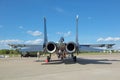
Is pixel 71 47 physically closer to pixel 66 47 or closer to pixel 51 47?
pixel 66 47


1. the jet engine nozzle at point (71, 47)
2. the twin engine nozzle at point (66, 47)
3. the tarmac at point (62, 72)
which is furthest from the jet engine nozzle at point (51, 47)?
the tarmac at point (62, 72)

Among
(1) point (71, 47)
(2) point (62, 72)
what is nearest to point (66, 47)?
(1) point (71, 47)

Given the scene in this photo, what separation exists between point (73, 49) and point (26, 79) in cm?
1097

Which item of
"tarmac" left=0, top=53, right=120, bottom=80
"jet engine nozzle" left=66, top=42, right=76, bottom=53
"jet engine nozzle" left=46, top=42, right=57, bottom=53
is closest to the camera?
"tarmac" left=0, top=53, right=120, bottom=80

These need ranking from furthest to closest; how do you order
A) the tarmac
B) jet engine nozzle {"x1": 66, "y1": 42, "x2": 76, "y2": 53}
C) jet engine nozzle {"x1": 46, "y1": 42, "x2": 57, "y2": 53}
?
jet engine nozzle {"x1": 46, "y1": 42, "x2": 57, "y2": 53} < jet engine nozzle {"x1": 66, "y1": 42, "x2": 76, "y2": 53} < the tarmac

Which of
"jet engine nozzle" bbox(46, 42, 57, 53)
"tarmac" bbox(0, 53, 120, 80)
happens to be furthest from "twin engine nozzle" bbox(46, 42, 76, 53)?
"tarmac" bbox(0, 53, 120, 80)

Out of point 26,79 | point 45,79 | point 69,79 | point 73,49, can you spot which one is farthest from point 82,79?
point 73,49

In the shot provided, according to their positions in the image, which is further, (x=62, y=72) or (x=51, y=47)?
(x=51, y=47)

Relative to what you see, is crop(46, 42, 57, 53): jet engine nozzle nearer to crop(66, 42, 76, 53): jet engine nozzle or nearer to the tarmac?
crop(66, 42, 76, 53): jet engine nozzle

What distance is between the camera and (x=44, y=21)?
94.9 feet

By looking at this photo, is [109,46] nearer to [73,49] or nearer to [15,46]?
[73,49]

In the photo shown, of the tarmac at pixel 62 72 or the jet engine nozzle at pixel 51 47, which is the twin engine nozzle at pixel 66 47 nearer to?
the jet engine nozzle at pixel 51 47

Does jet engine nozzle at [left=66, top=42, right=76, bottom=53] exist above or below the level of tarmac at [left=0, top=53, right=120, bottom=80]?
above

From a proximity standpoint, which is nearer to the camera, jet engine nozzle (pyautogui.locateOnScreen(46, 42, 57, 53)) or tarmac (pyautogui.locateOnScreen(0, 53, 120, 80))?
tarmac (pyautogui.locateOnScreen(0, 53, 120, 80))
